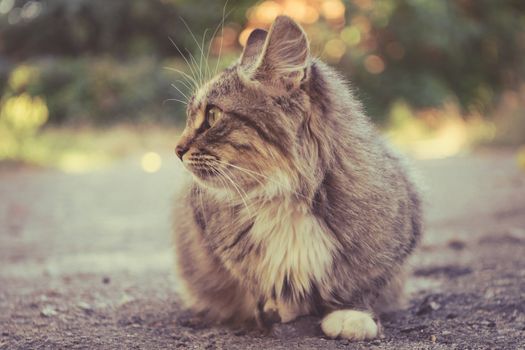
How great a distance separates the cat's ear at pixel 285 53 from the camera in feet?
8.02

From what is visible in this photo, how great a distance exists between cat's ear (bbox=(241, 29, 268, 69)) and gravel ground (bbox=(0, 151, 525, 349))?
1192 millimetres

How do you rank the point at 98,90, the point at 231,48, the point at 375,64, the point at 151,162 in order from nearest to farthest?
the point at 151,162 < the point at 98,90 < the point at 231,48 < the point at 375,64

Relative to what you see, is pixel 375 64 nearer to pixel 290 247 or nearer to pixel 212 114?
pixel 212 114

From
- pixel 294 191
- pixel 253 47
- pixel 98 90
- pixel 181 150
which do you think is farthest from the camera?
pixel 98 90

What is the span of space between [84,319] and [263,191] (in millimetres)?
1142

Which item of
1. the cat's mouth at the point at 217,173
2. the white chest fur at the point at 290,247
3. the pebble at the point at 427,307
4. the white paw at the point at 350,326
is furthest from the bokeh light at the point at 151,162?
the white paw at the point at 350,326

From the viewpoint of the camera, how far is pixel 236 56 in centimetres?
1335

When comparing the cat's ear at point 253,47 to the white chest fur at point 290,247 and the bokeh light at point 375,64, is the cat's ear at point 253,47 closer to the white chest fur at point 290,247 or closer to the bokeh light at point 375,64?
the white chest fur at point 290,247

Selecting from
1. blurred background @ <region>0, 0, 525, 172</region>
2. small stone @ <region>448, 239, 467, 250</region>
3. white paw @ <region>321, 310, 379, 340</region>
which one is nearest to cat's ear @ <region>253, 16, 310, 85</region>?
white paw @ <region>321, 310, 379, 340</region>

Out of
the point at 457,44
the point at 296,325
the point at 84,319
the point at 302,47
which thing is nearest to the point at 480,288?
the point at 296,325

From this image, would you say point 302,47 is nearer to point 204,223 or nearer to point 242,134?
point 242,134

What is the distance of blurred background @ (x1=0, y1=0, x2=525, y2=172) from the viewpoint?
13547 mm

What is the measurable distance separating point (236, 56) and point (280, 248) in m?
11.3

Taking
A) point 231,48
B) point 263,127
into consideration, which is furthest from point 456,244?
point 231,48
